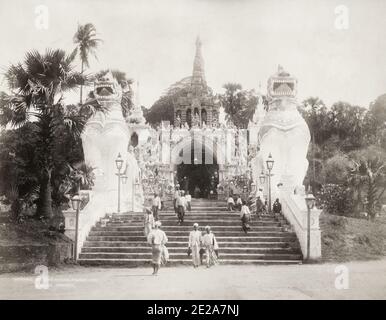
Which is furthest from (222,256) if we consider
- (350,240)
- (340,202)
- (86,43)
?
(86,43)

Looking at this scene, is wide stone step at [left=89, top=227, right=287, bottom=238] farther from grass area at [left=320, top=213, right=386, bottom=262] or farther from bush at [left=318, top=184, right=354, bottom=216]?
Answer: bush at [left=318, top=184, right=354, bottom=216]

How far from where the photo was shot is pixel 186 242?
17.6 metres

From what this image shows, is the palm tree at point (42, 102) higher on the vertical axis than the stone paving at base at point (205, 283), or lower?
higher

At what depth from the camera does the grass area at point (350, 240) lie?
17609mm

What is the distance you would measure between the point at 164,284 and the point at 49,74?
9.88 metres

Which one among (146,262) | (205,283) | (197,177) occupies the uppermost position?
(197,177)

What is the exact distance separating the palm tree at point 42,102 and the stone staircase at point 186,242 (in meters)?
2.61

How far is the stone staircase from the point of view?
54.4ft

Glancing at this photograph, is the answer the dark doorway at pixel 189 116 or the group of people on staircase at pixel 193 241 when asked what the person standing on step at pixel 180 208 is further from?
the dark doorway at pixel 189 116

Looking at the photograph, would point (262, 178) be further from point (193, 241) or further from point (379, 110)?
point (193, 241)

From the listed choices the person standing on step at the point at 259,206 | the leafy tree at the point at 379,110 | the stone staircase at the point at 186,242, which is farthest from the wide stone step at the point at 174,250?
the leafy tree at the point at 379,110

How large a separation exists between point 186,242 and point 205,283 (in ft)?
15.3

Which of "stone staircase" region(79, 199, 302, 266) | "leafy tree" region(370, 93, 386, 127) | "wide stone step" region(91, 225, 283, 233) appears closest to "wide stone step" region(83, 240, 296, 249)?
"stone staircase" region(79, 199, 302, 266)
